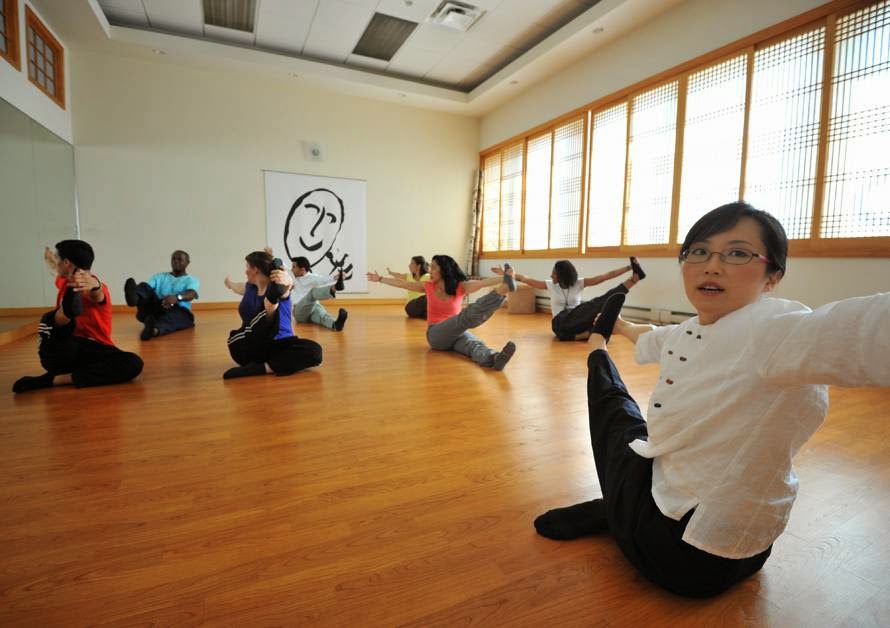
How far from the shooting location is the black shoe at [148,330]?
4.49 metres

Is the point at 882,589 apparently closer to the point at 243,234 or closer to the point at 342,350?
the point at 342,350

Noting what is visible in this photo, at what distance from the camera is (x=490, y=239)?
9.05 m

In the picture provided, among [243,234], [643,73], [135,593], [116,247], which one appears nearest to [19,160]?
[116,247]

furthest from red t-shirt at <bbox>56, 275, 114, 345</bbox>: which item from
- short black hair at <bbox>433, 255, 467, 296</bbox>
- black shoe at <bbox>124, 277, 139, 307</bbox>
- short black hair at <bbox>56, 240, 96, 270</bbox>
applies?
short black hair at <bbox>433, 255, 467, 296</bbox>

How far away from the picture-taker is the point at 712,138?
4848 mm

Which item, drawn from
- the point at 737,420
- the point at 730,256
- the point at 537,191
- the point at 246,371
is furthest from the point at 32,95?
the point at 737,420

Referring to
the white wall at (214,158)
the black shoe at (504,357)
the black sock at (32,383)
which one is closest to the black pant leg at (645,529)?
the black shoe at (504,357)

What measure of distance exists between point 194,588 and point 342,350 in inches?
118

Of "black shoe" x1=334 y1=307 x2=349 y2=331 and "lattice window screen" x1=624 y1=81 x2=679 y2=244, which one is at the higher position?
"lattice window screen" x1=624 y1=81 x2=679 y2=244

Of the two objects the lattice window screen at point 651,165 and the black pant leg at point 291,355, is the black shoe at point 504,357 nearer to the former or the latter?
the black pant leg at point 291,355

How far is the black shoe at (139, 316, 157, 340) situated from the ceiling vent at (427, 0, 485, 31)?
4877 mm

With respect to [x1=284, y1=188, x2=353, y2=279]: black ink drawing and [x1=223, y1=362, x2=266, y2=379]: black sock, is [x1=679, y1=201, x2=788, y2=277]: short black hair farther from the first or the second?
[x1=284, y1=188, x2=353, y2=279]: black ink drawing

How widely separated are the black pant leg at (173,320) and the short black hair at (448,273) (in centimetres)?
302

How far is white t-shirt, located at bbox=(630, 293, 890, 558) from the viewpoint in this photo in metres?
0.64
